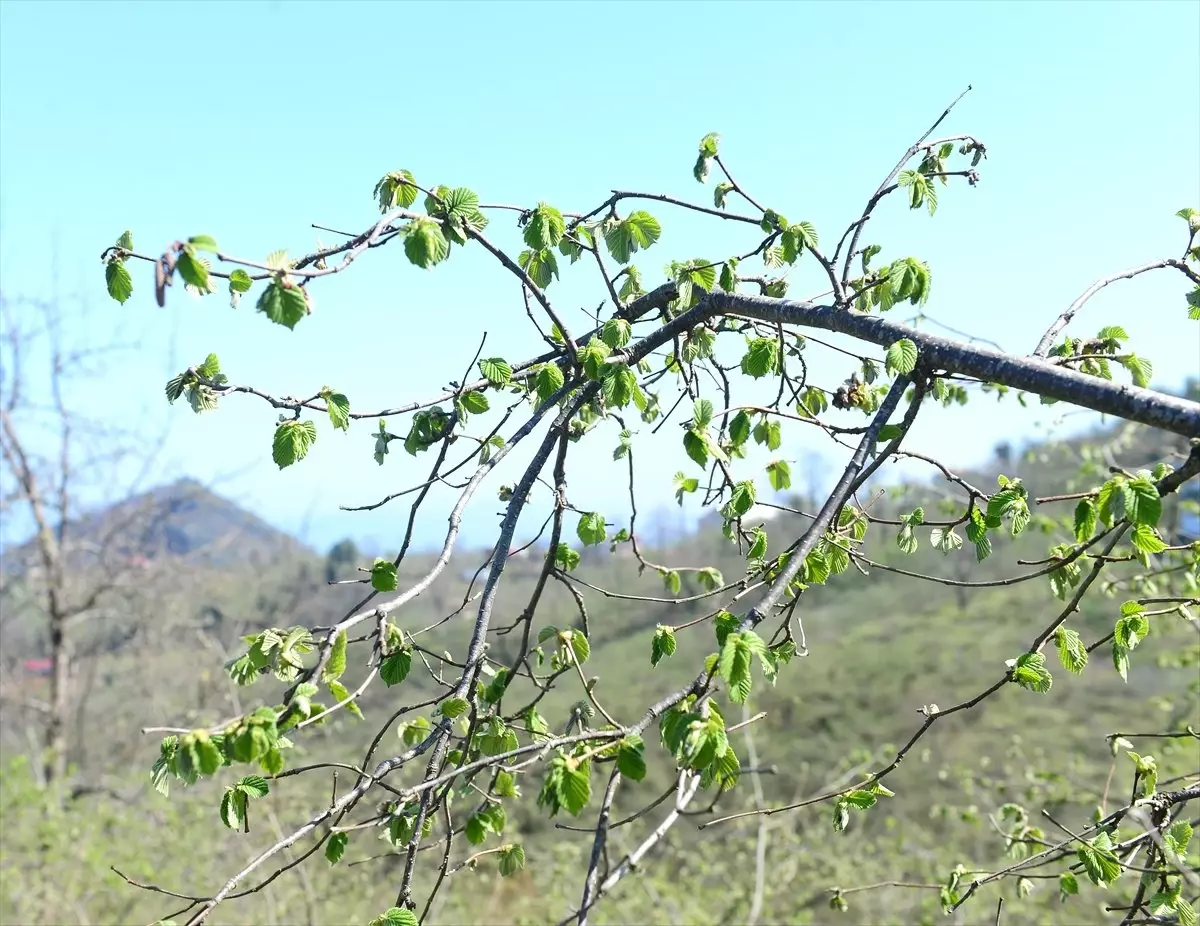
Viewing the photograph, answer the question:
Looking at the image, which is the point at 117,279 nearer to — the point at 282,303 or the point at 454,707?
the point at 282,303

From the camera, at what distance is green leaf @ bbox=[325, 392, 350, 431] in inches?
67.4

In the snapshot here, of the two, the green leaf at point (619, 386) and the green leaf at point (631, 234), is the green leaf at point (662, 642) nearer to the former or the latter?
the green leaf at point (619, 386)

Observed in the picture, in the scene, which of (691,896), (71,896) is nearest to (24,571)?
(71,896)

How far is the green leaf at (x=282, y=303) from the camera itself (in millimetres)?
1312

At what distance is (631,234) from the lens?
2.06 meters

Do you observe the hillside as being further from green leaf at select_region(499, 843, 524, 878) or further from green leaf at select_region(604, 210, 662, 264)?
green leaf at select_region(604, 210, 662, 264)

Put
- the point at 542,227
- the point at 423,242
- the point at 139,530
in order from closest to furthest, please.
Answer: the point at 423,242
the point at 542,227
the point at 139,530

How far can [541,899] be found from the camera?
8531 mm

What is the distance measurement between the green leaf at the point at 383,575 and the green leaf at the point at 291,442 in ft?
0.80

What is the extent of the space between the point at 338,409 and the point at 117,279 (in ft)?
1.41

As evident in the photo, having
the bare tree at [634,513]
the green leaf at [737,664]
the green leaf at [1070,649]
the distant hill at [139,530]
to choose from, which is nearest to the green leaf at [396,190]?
the bare tree at [634,513]

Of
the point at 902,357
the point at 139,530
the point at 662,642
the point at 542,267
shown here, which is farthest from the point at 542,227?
the point at 139,530

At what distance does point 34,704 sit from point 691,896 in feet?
27.0

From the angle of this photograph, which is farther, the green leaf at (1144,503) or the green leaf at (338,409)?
the green leaf at (338,409)
